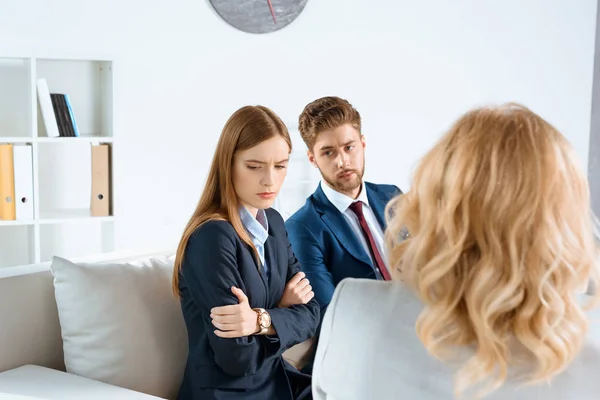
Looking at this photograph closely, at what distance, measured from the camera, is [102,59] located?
11.9 feet

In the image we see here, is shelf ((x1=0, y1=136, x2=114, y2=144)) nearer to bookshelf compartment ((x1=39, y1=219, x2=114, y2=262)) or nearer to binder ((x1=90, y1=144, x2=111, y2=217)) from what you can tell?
binder ((x1=90, y1=144, x2=111, y2=217))

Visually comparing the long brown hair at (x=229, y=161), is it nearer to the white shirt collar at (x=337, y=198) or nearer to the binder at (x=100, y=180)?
the white shirt collar at (x=337, y=198)

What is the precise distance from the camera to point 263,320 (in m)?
1.73

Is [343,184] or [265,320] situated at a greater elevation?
[343,184]

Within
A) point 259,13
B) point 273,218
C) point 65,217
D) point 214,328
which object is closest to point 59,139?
point 65,217

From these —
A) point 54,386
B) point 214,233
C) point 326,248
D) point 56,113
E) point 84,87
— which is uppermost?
point 84,87

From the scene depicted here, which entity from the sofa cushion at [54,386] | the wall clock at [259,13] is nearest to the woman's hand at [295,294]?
the sofa cushion at [54,386]

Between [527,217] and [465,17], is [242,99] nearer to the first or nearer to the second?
[465,17]

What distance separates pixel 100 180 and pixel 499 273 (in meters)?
2.88

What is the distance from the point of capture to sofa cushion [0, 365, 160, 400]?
1.62 metres

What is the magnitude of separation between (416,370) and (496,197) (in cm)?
26

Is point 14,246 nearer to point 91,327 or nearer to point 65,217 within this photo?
point 65,217

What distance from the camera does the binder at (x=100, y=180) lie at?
11.9 feet

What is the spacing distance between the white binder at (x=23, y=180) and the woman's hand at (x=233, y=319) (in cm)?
209
